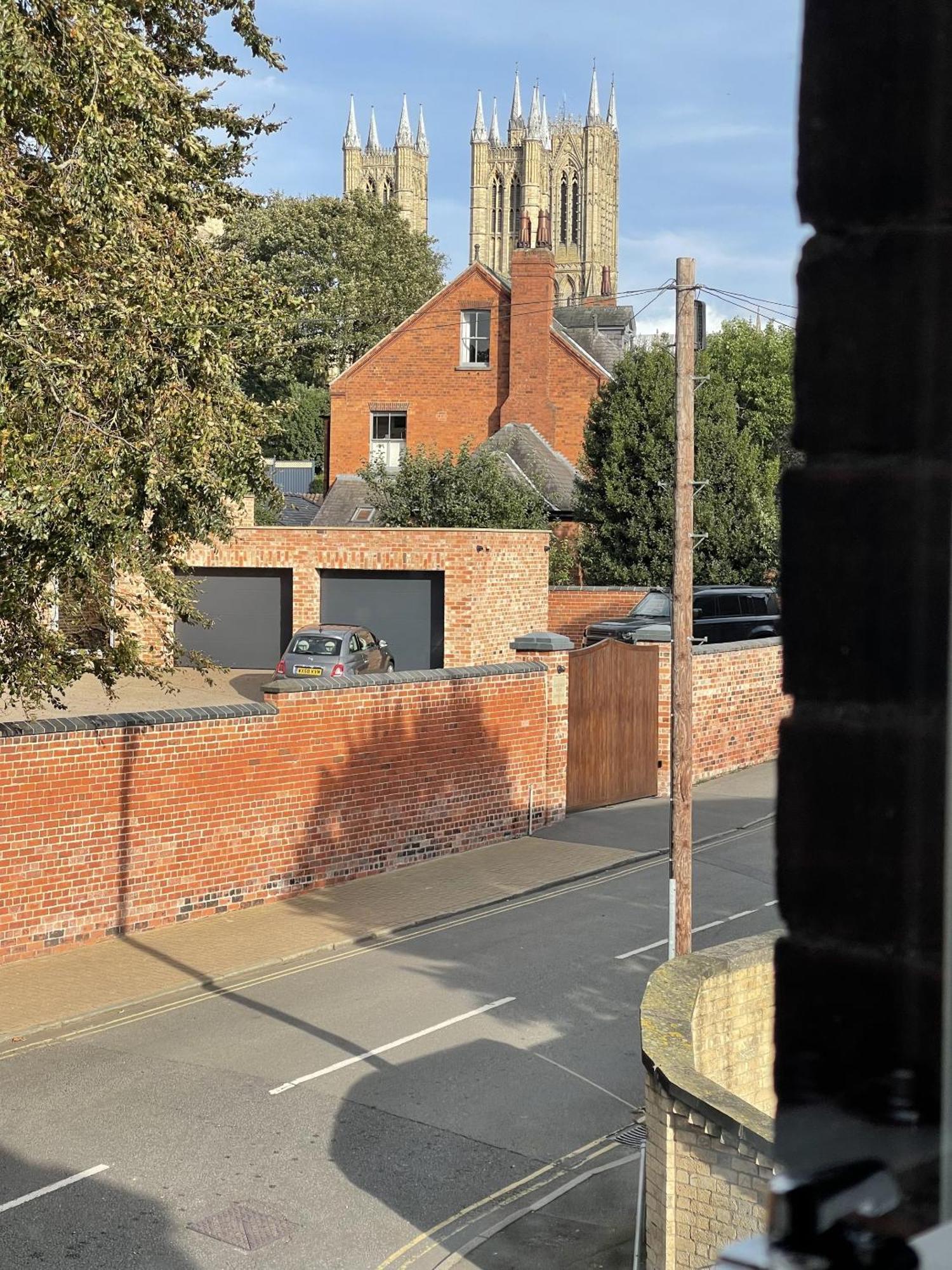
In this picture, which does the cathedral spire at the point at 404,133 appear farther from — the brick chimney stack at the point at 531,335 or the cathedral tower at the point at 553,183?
the brick chimney stack at the point at 531,335

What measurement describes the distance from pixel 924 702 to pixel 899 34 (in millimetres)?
765

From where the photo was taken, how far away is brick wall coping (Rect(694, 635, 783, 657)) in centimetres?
2423

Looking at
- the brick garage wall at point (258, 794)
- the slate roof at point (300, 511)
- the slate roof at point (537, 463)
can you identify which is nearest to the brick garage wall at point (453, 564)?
the slate roof at point (537, 463)

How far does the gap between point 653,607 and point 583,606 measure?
3.14 m

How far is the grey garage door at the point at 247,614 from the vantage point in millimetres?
33906

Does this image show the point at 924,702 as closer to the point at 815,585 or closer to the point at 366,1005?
the point at 815,585

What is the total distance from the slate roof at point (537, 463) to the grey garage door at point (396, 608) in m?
6.63

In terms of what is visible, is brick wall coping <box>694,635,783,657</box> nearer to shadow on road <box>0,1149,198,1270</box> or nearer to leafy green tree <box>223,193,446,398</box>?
shadow on road <box>0,1149,198,1270</box>

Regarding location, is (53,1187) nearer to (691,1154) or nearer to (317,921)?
(691,1154)

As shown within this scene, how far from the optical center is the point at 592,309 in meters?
65.9

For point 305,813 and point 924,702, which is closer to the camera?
point 924,702

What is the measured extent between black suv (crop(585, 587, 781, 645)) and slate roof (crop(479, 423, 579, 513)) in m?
7.07

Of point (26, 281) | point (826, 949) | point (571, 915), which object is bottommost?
point (571, 915)

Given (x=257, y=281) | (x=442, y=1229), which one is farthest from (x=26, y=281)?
(x=442, y=1229)
